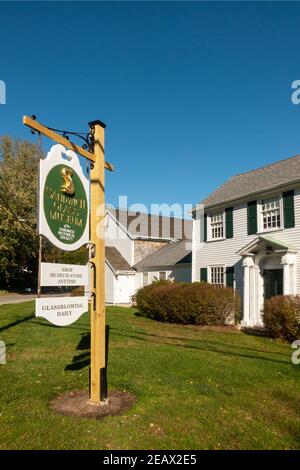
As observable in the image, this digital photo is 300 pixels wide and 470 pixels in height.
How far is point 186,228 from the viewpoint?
34.5 meters

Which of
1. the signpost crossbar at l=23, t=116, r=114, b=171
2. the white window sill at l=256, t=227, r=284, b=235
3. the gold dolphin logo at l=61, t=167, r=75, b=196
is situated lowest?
the gold dolphin logo at l=61, t=167, r=75, b=196

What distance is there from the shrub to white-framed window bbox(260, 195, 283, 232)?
403 cm

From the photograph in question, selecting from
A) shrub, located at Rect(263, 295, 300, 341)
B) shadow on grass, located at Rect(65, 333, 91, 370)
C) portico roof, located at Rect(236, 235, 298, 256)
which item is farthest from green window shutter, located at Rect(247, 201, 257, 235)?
shadow on grass, located at Rect(65, 333, 91, 370)

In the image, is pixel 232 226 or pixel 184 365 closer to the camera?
pixel 184 365

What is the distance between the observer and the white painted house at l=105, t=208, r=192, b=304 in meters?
26.3

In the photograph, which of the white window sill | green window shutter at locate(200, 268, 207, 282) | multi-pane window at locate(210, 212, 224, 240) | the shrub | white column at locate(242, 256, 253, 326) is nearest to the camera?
the shrub

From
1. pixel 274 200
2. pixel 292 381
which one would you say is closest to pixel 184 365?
pixel 292 381

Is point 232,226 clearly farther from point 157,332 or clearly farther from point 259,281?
point 157,332

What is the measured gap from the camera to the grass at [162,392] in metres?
4.48

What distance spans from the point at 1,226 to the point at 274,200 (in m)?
23.2

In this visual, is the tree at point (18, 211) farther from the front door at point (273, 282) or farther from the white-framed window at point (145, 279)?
the front door at point (273, 282)

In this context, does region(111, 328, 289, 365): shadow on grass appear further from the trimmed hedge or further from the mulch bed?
the mulch bed

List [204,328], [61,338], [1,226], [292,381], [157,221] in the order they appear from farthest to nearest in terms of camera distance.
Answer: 1. [157,221]
2. [1,226]
3. [204,328]
4. [61,338]
5. [292,381]

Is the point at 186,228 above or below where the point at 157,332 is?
above
